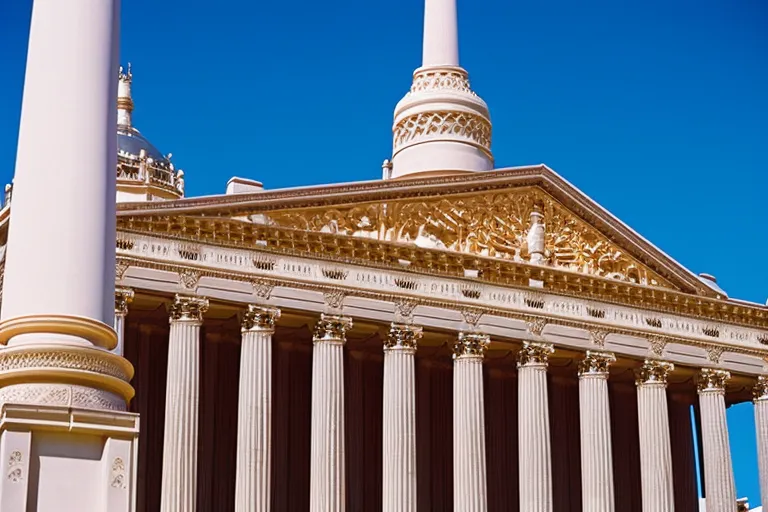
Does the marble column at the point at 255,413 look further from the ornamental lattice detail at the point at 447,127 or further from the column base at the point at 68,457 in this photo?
the column base at the point at 68,457

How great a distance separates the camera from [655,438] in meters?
45.9

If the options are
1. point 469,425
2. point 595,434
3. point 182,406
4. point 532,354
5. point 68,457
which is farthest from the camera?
point 595,434

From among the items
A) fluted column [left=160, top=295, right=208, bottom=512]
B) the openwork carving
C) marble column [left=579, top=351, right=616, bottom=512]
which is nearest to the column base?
fluted column [left=160, top=295, right=208, bottom=512]

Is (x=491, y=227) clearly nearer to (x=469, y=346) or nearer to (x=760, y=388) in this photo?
(x=469, y=346)

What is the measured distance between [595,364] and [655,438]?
282cm

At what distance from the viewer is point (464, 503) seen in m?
42.2

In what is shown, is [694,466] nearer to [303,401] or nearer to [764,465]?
[764,465]

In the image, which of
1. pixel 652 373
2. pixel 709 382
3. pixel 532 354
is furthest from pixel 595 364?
pixel 709 382

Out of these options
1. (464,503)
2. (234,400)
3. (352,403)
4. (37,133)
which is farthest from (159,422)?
(37,133)

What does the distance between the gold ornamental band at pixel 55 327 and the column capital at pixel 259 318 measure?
28.5 m

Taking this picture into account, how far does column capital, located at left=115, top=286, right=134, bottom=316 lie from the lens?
1554 inches

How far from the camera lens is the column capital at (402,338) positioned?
42.9 metres

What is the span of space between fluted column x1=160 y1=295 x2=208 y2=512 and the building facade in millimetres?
51

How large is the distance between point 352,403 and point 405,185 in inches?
251
